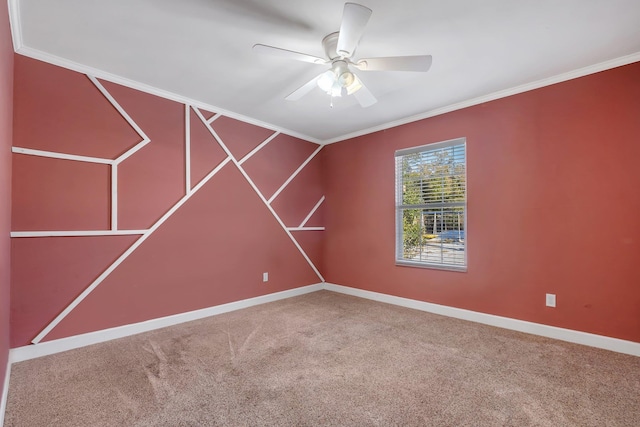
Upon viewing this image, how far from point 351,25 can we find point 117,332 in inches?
127

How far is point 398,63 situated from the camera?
204 centimetres

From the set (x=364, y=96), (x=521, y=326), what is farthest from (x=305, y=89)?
(x=521, y=326)

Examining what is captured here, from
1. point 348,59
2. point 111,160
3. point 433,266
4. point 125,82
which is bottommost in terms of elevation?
point 433,266

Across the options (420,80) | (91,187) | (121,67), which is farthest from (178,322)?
(420,80)

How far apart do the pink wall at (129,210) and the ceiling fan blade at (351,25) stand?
2.19 metres

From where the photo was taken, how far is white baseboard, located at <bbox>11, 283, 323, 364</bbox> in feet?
7.68

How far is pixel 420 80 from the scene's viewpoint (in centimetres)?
286

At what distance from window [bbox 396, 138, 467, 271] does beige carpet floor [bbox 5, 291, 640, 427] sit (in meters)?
0.97

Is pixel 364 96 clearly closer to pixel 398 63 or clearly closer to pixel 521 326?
pixel 398 63

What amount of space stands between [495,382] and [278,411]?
1491 millimetres

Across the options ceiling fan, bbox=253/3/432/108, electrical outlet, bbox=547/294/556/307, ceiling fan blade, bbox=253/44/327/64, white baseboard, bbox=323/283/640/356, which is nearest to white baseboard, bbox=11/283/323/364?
white baseboard, bbox=323/283/640/356

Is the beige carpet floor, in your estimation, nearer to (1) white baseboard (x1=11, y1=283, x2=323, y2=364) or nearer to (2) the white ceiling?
(1) white baseboard (x1=11, y1=283, x2=323, y2=364)

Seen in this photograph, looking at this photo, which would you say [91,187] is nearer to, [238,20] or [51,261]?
[51,261]

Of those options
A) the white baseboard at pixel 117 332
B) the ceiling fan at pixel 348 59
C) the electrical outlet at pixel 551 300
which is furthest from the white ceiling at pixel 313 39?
the white baseboard at pixel 117 332
